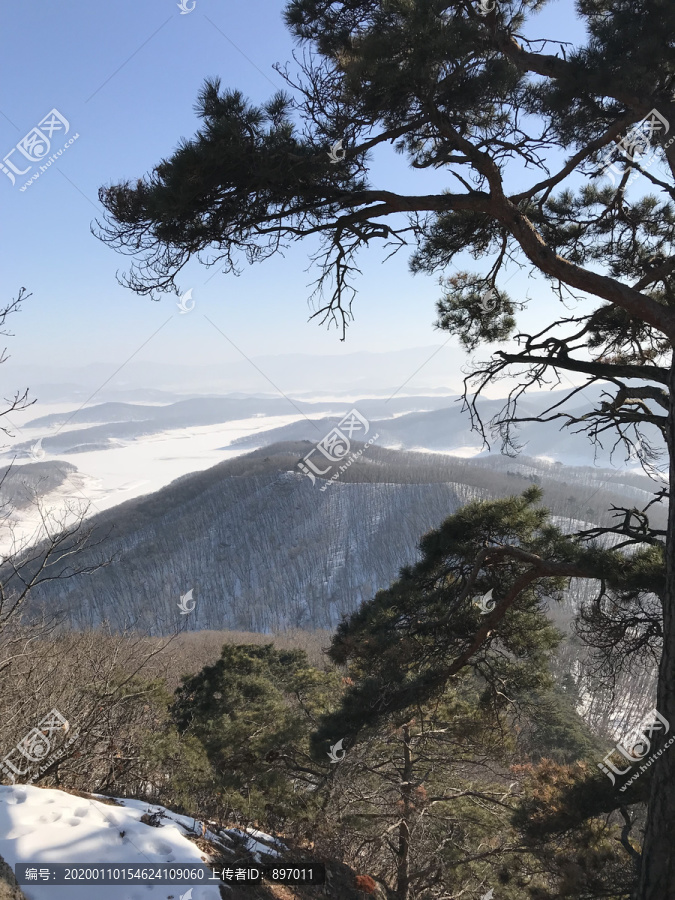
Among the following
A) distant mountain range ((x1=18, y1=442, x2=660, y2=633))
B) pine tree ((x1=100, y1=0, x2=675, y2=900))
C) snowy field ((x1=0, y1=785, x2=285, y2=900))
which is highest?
pine tree ((x1=100, y1=0, x2=675, y2=900))

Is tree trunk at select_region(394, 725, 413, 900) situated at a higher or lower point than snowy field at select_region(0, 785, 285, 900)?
lower

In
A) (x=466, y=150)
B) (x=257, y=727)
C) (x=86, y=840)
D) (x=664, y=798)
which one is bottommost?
(x=257, y=727)

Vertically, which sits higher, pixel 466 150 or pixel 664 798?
pixel 466 150

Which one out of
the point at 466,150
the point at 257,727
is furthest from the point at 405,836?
the point at 466,150

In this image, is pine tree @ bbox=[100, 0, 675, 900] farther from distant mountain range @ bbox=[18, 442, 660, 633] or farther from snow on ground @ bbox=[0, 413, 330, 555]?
snow on ground @ bbox=[0, 413, 330, 555]

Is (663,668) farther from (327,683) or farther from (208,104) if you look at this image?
(327,683)

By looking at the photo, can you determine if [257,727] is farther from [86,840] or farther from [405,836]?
[86,840]

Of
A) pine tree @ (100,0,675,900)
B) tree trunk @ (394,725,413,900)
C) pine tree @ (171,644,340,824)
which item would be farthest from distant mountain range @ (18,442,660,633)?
pine tree @ (100,0,675,900)
